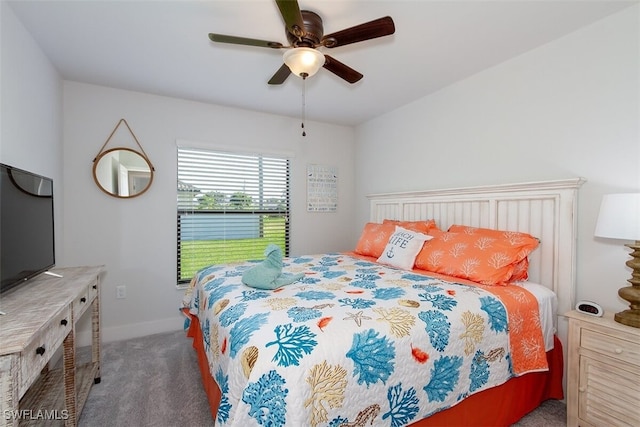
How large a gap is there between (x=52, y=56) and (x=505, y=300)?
11.9 ft

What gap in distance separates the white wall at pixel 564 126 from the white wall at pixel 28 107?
10.6ft

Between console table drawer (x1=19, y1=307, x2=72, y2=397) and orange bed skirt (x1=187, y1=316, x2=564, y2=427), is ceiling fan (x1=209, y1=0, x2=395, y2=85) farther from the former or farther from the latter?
orange bed skirt (x1=187, y1=316, x2=564, y2=427)

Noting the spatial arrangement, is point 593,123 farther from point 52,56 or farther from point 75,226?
point 75,226

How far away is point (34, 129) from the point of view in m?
2.08

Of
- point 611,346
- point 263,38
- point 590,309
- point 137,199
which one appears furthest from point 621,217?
point 137,199

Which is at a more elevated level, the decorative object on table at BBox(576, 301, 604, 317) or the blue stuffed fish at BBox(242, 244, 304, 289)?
the blue stuffed fish at BBox(242, 244, 304, 289)

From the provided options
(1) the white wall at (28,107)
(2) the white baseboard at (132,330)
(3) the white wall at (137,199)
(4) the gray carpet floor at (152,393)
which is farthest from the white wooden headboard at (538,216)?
(1) the white wall at (28,107)

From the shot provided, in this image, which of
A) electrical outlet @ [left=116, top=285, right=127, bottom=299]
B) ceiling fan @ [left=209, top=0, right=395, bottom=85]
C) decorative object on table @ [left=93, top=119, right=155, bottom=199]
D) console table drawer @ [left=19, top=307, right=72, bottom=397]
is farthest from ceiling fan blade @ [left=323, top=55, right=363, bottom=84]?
electrical outlet @ [left=116, top=285, right=127, bottom=299]

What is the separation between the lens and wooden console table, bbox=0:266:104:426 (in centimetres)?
88

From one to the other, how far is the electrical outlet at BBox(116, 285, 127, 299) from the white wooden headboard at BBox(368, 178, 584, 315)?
320 cm

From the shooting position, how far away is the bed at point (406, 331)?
1.08 metres

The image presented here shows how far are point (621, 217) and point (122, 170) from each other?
3.82 m

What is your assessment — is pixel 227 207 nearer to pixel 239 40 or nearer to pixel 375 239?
pixel 375 239

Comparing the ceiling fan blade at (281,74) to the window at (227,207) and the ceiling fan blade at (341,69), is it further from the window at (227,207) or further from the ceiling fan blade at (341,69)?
the window at (227,207)
